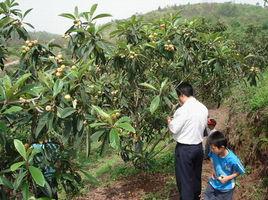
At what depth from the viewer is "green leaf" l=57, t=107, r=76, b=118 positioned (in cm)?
251

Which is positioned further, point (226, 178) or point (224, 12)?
point (224, 12)

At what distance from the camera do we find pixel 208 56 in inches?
211

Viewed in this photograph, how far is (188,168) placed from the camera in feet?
14.0

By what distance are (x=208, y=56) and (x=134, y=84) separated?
101 centimetres

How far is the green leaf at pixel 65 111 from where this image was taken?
251 centimetres

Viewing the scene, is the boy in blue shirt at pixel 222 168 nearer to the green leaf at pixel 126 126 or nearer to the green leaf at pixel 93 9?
the green leaf at pixel 126 126

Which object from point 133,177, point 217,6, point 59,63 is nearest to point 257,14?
point 217,6

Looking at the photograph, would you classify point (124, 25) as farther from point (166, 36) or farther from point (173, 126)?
point (173, 126)

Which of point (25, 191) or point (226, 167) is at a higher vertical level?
point (25, 191)

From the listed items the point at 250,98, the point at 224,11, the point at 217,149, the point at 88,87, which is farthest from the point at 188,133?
the point at 224,11

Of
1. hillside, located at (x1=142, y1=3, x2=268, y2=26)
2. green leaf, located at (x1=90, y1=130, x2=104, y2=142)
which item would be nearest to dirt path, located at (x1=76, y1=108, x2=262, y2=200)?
green leaf, located at (x1=90, y1=130, x2=104, y2=142)

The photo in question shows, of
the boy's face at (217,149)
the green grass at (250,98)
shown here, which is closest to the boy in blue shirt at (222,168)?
the boy's face at (217,149)

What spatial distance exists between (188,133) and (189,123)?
104 millimetres

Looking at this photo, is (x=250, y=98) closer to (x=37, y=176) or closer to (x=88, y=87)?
(x=88, y=87)
